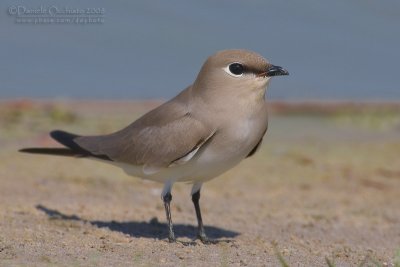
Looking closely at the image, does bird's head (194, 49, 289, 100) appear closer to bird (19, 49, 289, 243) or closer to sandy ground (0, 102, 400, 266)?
bird (19, 49, 289, 243)

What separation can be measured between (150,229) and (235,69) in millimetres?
1573

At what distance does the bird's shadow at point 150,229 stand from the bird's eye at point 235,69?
1.24 meters

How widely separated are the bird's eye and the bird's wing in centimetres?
40

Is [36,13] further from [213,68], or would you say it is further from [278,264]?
[278,264]

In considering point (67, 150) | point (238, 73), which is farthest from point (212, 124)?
point (67, 150)

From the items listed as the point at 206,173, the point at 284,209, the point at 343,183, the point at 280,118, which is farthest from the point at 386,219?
the point at 280,118

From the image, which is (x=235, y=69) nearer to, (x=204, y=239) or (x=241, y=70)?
(x=241, y=70)

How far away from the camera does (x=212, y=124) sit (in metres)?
6.10

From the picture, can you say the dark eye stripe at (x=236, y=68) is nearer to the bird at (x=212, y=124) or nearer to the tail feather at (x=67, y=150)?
the bird at (x=212, y=124)

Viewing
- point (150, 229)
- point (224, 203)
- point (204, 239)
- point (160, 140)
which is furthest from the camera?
point (224, 203)

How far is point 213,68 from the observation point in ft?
20.8

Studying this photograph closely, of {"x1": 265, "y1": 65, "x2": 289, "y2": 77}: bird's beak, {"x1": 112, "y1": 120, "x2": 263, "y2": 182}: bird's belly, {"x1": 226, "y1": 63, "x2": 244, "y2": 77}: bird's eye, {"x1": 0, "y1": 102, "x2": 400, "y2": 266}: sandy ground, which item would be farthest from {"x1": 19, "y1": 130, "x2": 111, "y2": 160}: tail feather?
{"x1": 265, "y1": 65, "x2": 289, "y2": 77}: bird's beak

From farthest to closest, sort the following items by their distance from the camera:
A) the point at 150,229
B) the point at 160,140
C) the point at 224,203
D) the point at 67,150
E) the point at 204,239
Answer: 1. the point at 224,203
2. the point at 67,150
3. the point at 150,229
4. the point at 204,239
5. the point at 160,140

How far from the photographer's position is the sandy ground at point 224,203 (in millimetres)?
5746
